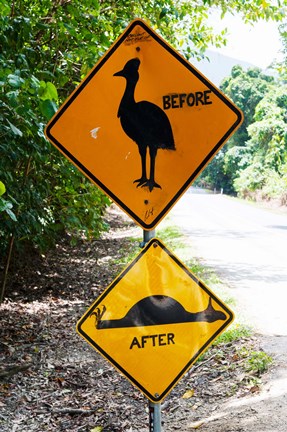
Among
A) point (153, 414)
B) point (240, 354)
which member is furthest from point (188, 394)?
point (153, 414)

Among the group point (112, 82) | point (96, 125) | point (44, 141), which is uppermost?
point (112, 82)

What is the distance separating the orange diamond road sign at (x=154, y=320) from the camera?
128 inches

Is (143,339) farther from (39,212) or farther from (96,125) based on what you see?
(39,212)

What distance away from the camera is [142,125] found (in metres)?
3.30

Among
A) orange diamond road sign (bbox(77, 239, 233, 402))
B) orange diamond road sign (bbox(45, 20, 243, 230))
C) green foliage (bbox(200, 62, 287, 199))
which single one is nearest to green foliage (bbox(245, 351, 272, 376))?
orange diamond road sign (bbox(77, 239, 233, 402))

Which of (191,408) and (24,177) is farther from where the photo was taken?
(24,177)

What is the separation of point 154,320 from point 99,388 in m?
3.18

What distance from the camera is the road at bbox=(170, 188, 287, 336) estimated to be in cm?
800

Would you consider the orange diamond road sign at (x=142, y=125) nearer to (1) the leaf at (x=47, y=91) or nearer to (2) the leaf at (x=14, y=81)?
(1) the leaf at (x=47, y=91)

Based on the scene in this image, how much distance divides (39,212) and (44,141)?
156 centimetres

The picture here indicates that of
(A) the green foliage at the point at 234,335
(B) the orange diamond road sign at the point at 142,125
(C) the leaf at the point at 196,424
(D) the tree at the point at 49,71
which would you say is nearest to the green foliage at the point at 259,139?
(D) the tree at the point at 49,71

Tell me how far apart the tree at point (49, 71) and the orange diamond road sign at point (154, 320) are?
1.85 m

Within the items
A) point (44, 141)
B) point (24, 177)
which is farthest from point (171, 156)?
point (24, 177)

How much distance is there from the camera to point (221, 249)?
1527cm
